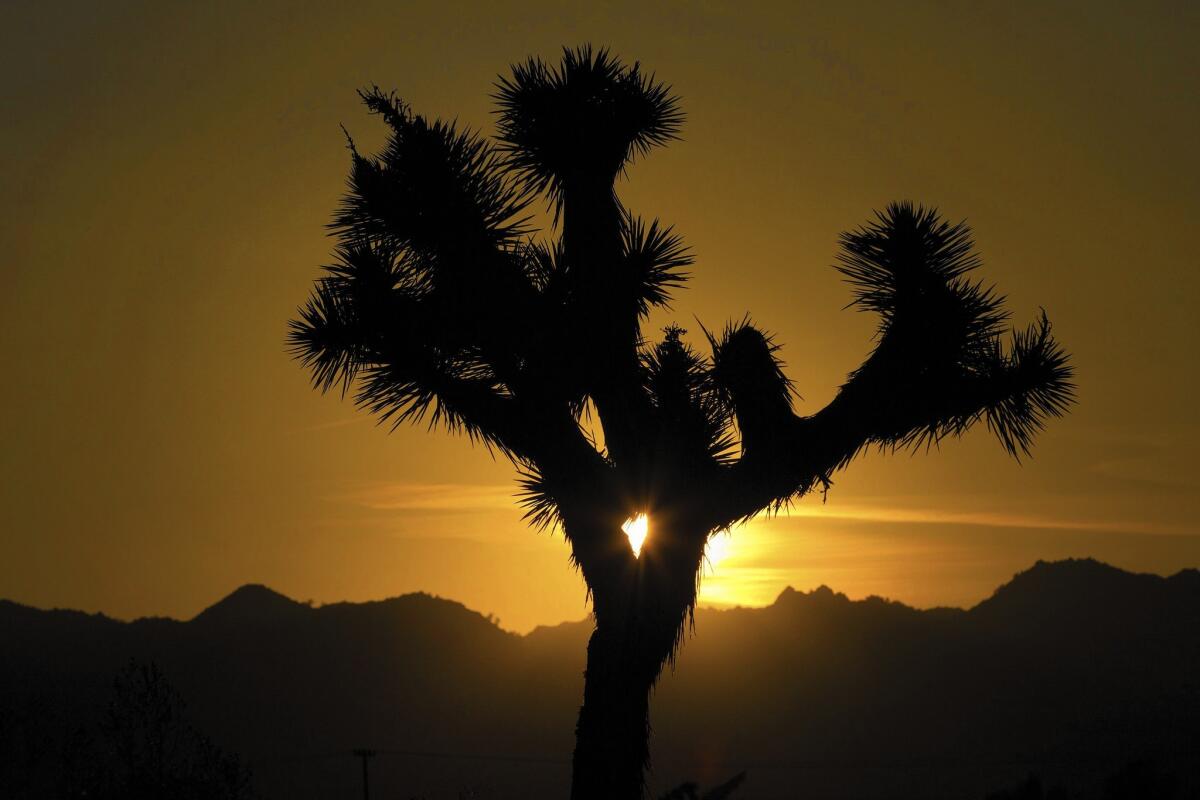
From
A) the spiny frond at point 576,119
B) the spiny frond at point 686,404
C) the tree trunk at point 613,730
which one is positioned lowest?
the tree trunk at point 613,730

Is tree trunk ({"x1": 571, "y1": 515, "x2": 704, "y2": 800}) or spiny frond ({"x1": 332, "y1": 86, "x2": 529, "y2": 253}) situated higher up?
spiny frond ({"x1": 332, "y1": 86, "x2": 529, "y2": 253})

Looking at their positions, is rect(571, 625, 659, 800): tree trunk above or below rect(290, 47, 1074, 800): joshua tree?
below

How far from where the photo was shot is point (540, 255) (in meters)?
10.5

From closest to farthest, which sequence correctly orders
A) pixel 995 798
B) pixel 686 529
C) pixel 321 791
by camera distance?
pixel 686 529 < pixel 995 798 < pixel 321 791

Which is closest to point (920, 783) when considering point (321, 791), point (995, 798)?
point (321, 791)

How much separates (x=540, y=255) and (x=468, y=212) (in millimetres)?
688

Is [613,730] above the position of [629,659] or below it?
below

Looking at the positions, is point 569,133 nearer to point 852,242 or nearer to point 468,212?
point 468,212

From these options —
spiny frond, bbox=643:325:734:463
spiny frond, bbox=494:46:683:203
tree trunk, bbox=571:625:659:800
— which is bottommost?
tree trunk, bbox=571:625:659:800

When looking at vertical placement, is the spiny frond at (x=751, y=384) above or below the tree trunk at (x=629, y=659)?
above

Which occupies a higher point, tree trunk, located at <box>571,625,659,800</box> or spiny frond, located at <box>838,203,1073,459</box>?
spiny frond, located at <box>838,203,1073,459</box>

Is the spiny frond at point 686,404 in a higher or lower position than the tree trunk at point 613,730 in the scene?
higher

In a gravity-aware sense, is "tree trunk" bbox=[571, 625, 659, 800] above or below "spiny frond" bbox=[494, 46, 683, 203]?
below

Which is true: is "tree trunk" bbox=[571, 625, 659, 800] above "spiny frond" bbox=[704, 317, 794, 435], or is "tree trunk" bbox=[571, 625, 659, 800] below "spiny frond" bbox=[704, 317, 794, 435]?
below
